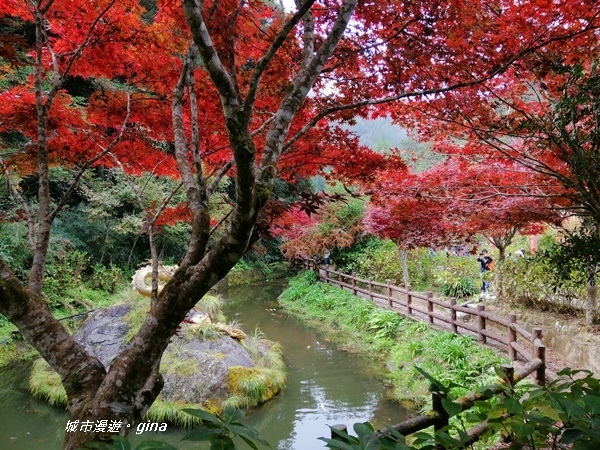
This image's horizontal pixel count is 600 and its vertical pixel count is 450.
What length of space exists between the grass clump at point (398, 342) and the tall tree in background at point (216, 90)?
2110 mm

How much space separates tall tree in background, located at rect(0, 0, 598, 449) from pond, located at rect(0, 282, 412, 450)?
2.81m

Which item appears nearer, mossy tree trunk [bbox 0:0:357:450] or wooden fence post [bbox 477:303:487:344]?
mossy tree trunk [bbox 0:0:357:450]

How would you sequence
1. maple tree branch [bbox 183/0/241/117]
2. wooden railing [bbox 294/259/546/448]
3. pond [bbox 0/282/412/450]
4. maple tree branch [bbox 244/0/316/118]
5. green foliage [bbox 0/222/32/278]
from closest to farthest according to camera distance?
maple tree branch [bbox 183/0/241/117] → maple tree branch [bbox 244/0/316/118] → wooden railing [bbox 294/259/546/448] → pond [bbox 0/282/412/450] → green foliage [bbox 0/222/32/278]

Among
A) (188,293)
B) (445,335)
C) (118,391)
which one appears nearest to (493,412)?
(188,293)

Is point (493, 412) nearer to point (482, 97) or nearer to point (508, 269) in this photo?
point (482, 97)

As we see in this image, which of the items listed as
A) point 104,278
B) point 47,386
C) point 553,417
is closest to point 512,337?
point 553,417

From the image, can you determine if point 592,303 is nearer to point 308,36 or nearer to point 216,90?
point 308,36

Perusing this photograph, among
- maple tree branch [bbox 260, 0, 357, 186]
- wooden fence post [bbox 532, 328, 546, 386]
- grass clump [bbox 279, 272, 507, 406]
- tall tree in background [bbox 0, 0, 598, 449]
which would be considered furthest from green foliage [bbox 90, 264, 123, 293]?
maple tree branch [bbox 260, 0, 357, 186]

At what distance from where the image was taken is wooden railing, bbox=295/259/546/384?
529 cm

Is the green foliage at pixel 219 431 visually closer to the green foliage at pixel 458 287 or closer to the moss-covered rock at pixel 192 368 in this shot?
the moss-covered rock at pixel 192 368

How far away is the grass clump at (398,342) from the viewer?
20.9ft

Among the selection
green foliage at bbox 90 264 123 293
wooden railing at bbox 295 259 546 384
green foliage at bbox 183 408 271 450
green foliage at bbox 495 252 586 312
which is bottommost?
green foliage at bbox 90 264 123 293

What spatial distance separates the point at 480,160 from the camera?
5.82 metres

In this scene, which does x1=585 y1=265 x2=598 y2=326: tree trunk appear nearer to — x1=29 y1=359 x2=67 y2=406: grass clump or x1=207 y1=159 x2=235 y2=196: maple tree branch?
x1=207 y1=159 x2=235 y2=196: maple tree branch
